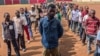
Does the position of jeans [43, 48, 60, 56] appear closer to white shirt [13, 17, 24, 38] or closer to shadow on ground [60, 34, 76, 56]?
white shirt [13, 17, 24, 38]

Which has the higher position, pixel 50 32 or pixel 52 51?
pixel 50 32

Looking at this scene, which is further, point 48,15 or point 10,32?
point 10,32

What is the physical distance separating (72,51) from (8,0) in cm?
5139

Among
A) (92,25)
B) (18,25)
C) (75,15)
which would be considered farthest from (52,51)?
(75,15)

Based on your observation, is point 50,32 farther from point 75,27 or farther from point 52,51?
point 75,27

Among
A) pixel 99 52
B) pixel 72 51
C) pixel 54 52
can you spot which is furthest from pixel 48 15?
pixel 72 51

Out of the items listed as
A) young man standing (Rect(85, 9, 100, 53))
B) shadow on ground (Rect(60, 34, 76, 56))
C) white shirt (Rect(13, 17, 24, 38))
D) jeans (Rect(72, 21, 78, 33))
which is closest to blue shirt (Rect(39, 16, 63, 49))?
young man standing (Rect(85, 9, 100, 53))

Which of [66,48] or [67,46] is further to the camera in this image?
[67,46]

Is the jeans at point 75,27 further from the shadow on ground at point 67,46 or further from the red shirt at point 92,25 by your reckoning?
the red shirt at point 92,25

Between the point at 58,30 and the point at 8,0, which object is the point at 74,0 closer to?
the point at 8,0

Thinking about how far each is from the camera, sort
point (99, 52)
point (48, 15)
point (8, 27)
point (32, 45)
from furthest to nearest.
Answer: point (32, 45) < point (8, 27) < point (99, 52) < point (48, 15)

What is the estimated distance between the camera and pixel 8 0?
63.4 meters

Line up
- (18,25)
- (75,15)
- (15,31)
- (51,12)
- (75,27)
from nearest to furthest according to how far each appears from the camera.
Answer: (51,12) < (15,31) < (18,25) < (75,15) < (75,27)

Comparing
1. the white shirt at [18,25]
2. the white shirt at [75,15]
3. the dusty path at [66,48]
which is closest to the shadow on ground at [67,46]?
the dusty path at [66,48]
